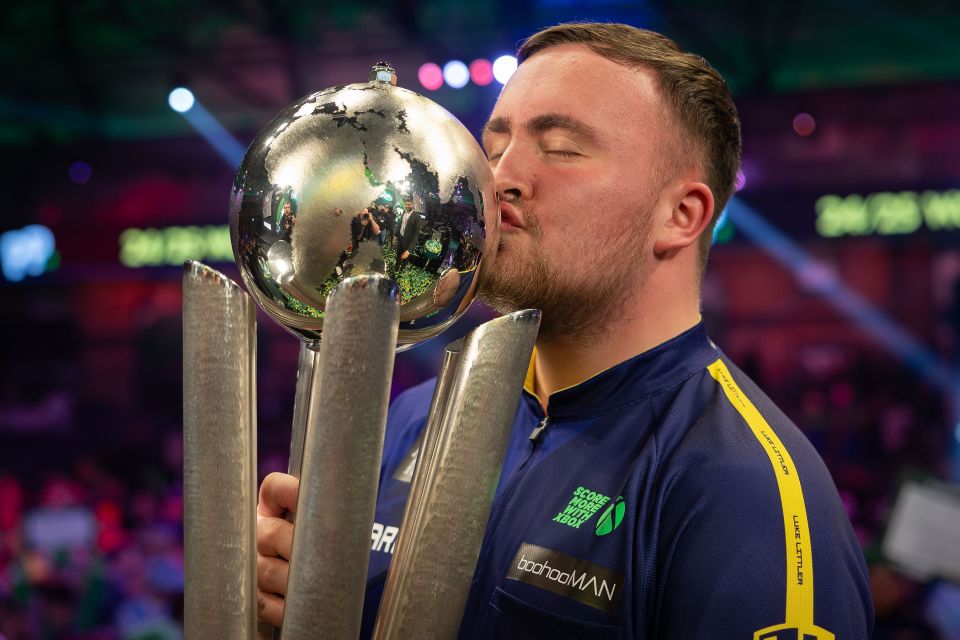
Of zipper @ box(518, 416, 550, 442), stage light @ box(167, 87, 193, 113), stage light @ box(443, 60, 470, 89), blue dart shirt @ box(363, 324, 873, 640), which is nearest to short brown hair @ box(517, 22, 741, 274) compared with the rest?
blue dart shirt @ box(363, 324, 873, 640)

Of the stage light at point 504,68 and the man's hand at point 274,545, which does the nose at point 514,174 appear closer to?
the man's hand at point 274,545

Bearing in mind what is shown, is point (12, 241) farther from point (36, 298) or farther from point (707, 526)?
point (707, 526)

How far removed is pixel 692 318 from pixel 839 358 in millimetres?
6514

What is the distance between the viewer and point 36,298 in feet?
29.8

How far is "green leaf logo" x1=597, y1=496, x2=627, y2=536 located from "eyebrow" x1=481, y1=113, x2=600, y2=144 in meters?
0.42

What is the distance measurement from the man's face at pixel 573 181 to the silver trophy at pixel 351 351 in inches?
10.6

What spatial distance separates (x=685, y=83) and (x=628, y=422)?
0.45 m

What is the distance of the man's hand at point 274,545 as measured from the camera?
33.4 inches

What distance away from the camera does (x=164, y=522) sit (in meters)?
5.83

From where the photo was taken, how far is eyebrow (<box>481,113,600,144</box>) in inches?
44.4

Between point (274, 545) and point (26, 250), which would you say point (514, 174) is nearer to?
point (274, 545)

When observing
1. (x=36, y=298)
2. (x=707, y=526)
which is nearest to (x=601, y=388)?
(x=707, y=526)

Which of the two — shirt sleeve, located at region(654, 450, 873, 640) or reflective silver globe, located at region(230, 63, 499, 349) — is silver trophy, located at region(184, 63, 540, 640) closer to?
reflective silver globe, located at region(230, 63, 499, 349)

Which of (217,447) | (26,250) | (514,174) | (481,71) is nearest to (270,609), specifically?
(217,447)
